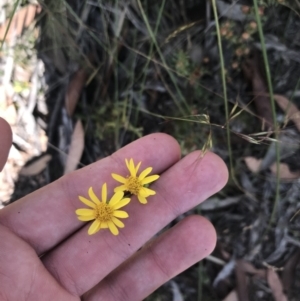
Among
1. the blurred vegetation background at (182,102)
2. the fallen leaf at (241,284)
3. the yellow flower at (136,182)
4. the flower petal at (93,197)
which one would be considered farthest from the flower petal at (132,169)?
the fallen leaf at (241,284)

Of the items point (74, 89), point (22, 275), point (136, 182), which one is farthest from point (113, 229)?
point (74, 89)

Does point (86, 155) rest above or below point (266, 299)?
above

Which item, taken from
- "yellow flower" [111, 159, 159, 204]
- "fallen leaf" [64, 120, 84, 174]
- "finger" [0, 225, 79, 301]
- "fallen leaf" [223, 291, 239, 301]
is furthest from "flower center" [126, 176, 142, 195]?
"fallen leaf" [223, 291, 239, 301]

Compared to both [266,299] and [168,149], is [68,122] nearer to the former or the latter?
[168,149]

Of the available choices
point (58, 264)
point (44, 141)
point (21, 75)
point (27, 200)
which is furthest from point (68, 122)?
point (58, 264)

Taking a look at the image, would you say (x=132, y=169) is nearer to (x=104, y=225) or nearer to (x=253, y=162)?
(x=104, y=225)

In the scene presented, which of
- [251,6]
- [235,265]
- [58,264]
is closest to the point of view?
[58,264]
